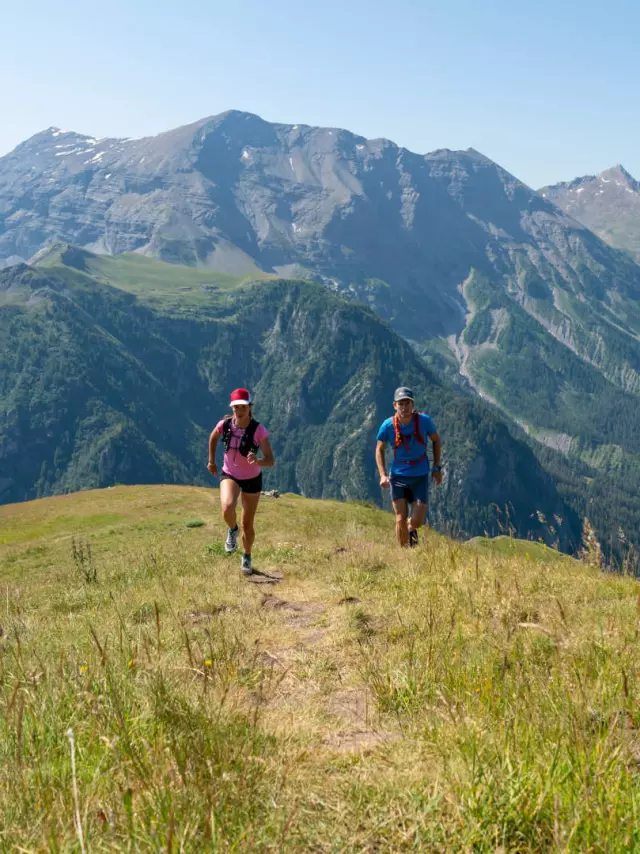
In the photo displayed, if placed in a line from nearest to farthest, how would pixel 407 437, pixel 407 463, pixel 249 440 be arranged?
pixel 249 440 < pixel 407 437 < pixel 407 463

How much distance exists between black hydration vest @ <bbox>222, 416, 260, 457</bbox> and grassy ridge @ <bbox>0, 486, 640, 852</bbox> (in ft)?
11.9

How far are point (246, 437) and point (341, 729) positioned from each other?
7046 millimetres

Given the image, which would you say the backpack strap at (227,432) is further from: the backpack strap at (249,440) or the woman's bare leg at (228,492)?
the woman's bare leg at (228,492)

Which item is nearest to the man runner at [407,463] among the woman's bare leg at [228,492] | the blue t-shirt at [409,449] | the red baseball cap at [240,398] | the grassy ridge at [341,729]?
the blue t-shirt at [409,449]

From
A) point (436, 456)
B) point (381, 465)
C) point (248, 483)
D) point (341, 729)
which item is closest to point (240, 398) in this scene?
point (248, 483)

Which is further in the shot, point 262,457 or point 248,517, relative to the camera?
point 248,517

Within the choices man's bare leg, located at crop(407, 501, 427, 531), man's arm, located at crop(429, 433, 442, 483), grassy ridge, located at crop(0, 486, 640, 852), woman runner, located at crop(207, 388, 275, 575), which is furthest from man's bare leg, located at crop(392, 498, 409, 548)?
grassy ridge, located at crop(0, 486, 640, 852)

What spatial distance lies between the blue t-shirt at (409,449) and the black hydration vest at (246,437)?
2501 mm

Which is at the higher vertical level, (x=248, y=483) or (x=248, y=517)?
(x=248, y=483)

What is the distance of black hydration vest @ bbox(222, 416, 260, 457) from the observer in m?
10.8

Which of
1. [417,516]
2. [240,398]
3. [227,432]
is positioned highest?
[240,398]

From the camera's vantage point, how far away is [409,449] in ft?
39.2

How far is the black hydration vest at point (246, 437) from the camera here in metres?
10.8

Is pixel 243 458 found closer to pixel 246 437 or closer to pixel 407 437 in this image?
pixel 246 437
